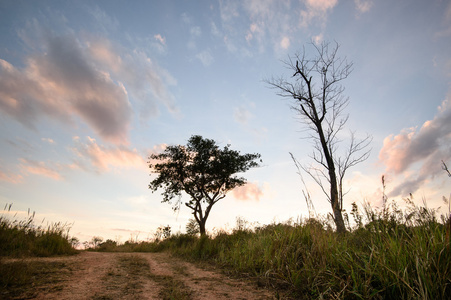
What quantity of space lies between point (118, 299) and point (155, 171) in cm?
1895

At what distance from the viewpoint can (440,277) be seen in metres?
1.89

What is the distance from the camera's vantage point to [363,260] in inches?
94.2

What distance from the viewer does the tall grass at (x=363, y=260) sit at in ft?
6.66

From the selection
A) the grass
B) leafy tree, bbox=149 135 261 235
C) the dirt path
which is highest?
leafy tree, bbox=149 135 261 235

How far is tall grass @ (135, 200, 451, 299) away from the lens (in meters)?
2.03

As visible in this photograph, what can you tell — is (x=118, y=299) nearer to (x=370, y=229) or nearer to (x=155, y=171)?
(x=370, y=229)

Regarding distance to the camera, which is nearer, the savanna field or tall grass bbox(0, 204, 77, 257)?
the savanna field

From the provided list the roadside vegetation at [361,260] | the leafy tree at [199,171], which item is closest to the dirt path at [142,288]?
the roadside vegetation at [361,260]

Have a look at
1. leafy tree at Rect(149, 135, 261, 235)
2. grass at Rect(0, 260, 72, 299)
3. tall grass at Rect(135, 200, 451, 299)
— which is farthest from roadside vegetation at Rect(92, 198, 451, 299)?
leafy tree at Rect(149, 135, 261, 235)

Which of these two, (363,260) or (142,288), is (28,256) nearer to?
(142,288)

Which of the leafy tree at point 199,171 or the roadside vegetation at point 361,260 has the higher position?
the leafy tree at point 199,171

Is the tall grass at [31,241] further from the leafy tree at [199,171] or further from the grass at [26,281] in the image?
the leafy tree at [199,171]

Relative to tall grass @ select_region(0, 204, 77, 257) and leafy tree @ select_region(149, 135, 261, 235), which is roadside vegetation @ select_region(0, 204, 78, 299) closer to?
tall grass @ select_region(0, 204, 77, 257)

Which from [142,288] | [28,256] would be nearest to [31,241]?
[28,256]
